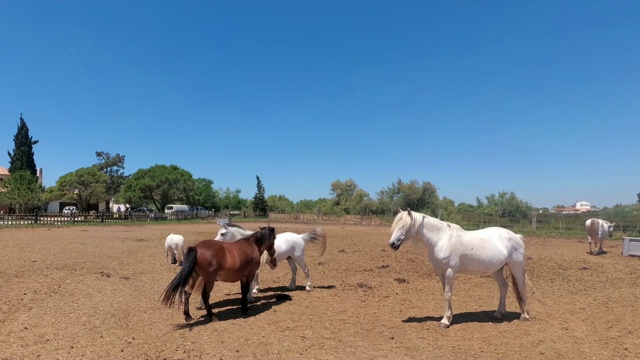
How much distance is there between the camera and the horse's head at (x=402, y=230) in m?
6.37

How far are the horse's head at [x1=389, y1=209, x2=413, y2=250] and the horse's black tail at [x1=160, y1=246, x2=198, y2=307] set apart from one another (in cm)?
331

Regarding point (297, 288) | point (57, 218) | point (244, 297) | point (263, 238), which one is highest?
point (263, 238)

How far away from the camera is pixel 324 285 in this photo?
9.28m

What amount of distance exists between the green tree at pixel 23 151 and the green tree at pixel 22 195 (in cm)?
2086

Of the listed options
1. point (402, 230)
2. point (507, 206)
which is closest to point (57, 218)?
point (402, 230)

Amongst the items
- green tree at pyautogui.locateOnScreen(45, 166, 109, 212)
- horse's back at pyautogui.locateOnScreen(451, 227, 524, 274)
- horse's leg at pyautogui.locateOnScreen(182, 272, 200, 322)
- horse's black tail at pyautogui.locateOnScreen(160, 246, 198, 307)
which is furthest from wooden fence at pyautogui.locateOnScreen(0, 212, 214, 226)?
horse's back at pyautogui.locateOnScreen(451, 227, 524, 274)

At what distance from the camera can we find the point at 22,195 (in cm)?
3347

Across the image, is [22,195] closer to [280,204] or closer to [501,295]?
[501,295]

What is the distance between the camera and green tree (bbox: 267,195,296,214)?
70.9 meters

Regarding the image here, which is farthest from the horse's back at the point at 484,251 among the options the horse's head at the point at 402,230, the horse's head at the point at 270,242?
the horse's head at the point at 270,242

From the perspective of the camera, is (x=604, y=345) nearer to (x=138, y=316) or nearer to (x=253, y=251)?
(x=253, y=251)

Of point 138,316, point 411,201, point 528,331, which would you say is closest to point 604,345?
point 528,331

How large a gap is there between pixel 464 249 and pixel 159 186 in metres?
48.9

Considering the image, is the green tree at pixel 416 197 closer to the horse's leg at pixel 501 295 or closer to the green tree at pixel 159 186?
the green tree at pixel 159 186
